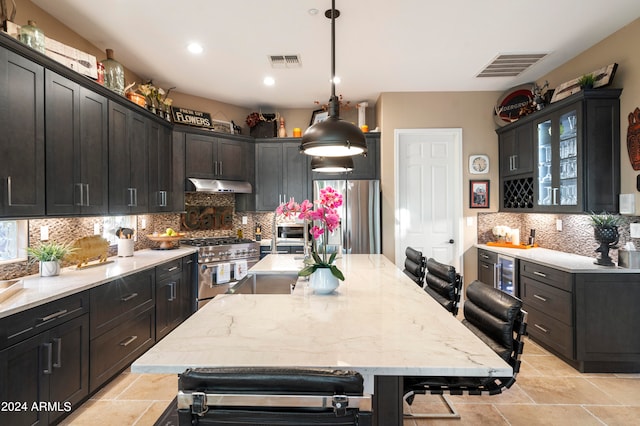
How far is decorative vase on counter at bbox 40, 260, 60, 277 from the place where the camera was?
8.18 feet

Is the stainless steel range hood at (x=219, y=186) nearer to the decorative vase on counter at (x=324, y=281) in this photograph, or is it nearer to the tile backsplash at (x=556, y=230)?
the decorative vase on counter at (x=324, y=281)

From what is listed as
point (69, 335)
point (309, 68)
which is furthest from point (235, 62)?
point (69, 335)

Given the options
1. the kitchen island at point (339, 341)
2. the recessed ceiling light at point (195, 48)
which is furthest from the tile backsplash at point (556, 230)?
the recessed ceiling light at point (195, 48)

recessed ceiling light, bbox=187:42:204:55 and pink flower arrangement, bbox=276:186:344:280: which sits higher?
recessed ceiling light, bbox=187:42:204:55

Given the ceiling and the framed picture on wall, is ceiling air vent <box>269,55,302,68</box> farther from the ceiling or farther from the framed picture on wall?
the framed picture on wall

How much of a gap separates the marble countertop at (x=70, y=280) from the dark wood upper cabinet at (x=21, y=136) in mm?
486

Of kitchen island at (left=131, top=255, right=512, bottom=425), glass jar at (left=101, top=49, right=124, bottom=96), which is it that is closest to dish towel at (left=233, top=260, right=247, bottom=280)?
glass jar at (left=101, top=49, right=124, bottom=96)

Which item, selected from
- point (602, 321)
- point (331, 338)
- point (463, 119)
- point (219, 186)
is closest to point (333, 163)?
point (331, 338)

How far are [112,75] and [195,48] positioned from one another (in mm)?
824

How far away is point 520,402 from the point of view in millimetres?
2492

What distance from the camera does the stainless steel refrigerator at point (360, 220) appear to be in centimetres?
467

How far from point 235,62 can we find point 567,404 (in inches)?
169

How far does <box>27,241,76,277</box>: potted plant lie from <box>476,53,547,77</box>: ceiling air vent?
14.7ft

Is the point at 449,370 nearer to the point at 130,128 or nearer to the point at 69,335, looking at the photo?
the point at 69,335
